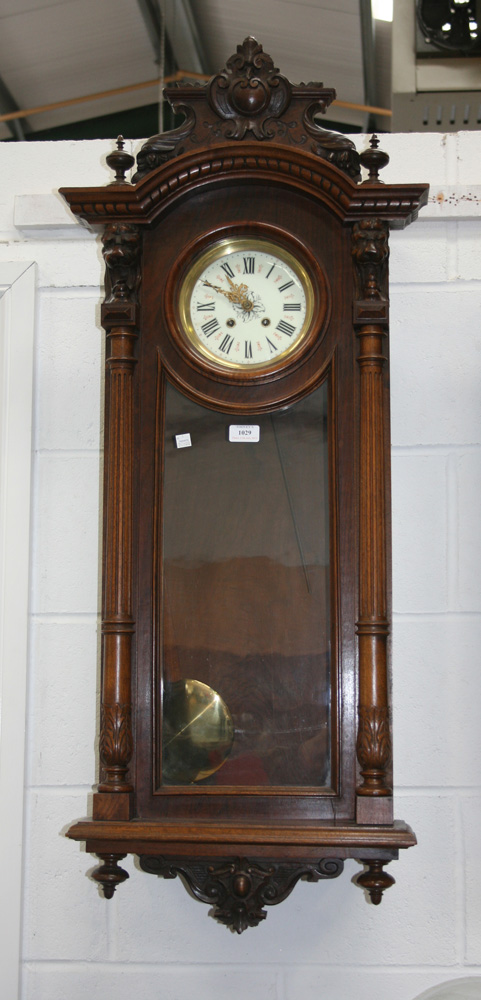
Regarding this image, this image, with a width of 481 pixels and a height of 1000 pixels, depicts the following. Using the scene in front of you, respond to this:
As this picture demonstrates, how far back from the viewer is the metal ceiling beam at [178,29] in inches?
77.9

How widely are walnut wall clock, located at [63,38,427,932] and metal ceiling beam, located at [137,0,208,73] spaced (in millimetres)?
612

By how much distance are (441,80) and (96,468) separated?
847mm

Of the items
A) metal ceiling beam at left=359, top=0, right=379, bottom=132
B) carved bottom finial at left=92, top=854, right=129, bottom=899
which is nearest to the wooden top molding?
metal ceiling beam at left=359, top=0, right=379, bottom=132

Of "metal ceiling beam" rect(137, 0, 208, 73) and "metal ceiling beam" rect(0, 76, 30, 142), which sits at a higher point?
"metal ceiling beam" rect(137, 0, 208, 73)

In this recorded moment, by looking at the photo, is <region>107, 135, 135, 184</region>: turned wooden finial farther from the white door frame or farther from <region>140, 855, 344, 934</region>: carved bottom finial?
<region>140, 855, 344, 934</region>: carved bottom finial

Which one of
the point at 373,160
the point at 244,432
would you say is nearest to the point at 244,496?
the point at 244,432

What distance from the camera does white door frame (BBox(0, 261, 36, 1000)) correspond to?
5.00 ft

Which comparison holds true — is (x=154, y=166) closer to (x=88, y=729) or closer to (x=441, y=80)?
(x=441, y=80)

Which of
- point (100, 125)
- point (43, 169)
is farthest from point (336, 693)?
point (100, 125)

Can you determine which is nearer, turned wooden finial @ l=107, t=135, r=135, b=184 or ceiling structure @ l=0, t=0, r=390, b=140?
turned wooden finial @ l=107, t=135, r=135, b=184

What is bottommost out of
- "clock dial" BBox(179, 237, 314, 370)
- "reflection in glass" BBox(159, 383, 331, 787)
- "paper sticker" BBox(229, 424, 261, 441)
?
"reflection in glass" BBox(159, 383, 331, 787)

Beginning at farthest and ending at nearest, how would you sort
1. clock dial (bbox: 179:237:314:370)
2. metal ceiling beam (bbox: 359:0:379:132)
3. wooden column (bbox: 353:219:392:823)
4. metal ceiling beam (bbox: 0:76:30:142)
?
1. metal ceiling beam (bbox: 0:76:30:142)
2. metal ceiling beam (bbox: 359:0:379:132)
3. clock dial (bbox: 179:237:314:370)
4. wooden column (bbox: 353:219:392:823)

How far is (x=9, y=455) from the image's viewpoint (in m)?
1.60

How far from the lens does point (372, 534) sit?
4.59 ft
